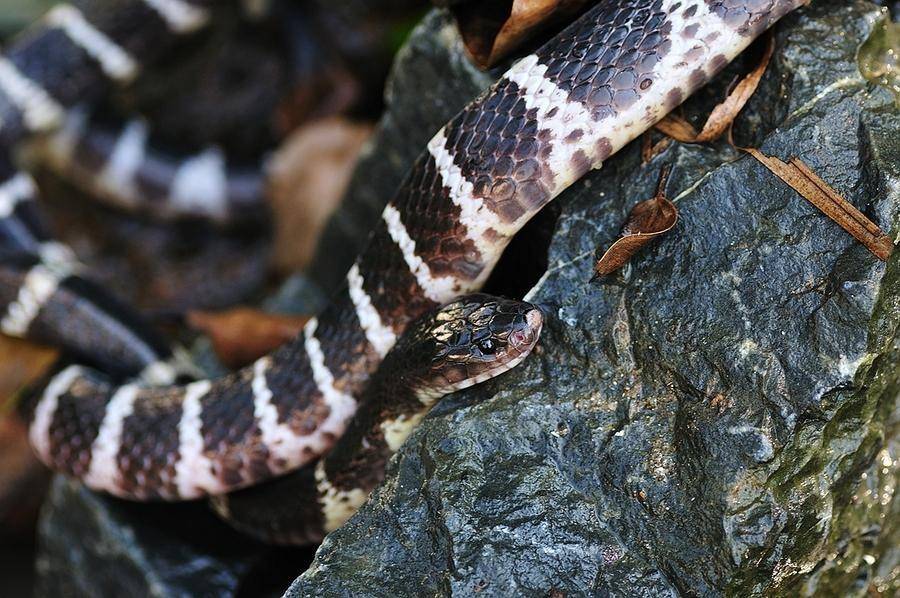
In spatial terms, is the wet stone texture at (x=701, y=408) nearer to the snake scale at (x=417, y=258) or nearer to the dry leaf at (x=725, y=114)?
the dry leaf at (x=725, y=114)

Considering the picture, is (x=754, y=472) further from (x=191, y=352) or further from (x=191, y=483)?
(x=191, y=352)

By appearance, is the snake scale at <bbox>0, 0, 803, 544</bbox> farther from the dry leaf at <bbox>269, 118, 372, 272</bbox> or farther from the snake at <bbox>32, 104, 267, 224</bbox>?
the snake at <bbox>32, 104, 267, 224</bbox>

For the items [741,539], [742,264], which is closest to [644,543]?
[741,539]

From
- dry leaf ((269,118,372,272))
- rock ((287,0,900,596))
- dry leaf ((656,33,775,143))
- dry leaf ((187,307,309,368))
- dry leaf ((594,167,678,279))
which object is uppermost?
dry leaf ((656,33,775,143))

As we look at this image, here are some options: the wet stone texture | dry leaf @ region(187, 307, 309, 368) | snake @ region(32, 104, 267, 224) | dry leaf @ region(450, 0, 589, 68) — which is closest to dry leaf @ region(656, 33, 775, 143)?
the wet stone texture

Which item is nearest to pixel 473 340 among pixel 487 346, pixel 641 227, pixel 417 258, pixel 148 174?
pixel 487 346

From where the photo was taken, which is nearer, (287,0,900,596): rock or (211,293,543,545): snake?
(287,0,900,596): rock
